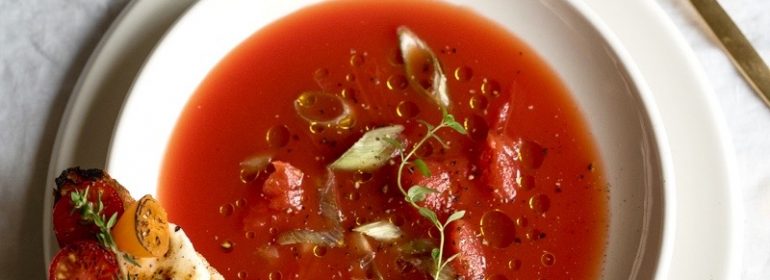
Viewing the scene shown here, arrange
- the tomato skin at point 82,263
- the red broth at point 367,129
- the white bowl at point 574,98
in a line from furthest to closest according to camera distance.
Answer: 1. the red broth at point 367,129
2. the white bowl at point 574,98
3. the tomato skin at point 82,263

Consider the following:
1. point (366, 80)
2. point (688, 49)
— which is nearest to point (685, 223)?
point (688, 49)

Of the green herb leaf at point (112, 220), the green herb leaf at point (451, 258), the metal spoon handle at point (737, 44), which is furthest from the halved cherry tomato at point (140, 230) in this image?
the metal spoon handle at point (737, 44)

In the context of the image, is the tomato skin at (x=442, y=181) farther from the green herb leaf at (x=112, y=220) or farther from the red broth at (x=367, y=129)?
the green herb leaf at (x=112, y=220)

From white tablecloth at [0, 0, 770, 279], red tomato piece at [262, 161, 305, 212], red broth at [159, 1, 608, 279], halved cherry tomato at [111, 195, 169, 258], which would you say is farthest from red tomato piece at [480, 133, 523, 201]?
halved cherry tomato at [111, 195, 169, 258]

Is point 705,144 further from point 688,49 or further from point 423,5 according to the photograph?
point 423,5

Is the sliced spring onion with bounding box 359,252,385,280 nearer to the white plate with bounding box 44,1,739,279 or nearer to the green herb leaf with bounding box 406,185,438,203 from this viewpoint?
the green herb leaf with bounding box 406,185,438,203

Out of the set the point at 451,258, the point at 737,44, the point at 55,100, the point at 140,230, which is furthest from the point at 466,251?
the point at 55,100

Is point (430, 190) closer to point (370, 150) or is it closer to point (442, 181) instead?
point (442, 181)
